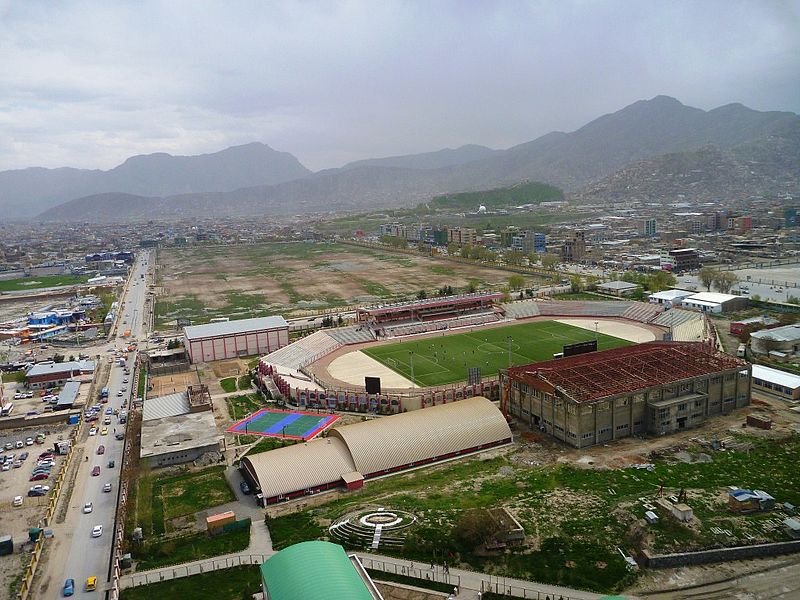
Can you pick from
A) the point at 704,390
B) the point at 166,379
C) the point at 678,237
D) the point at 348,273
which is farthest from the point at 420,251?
the point at 704,390

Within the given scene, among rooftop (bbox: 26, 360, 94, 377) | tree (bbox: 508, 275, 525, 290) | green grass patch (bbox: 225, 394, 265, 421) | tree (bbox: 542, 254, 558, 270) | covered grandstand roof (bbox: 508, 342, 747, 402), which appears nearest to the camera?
covered grandstand roof (bbox: 508, 342, 747, 402)

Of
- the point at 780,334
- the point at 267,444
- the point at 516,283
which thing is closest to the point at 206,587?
the point at 267,444

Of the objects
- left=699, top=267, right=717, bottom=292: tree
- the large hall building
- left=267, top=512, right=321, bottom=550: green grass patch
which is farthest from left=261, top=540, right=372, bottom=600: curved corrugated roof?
left=699, top=267, right=717, bottom=292: tree

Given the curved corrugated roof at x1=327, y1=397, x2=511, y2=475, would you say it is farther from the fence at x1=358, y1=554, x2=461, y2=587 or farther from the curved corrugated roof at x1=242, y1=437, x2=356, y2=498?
the fence at x1=358, y1=554, x2=461, y2=587

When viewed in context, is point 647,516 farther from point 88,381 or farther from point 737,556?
point 88,381

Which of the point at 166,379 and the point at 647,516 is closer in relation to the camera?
the point at 647,516

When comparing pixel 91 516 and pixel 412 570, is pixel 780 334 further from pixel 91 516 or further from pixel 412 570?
pixel 91 516
